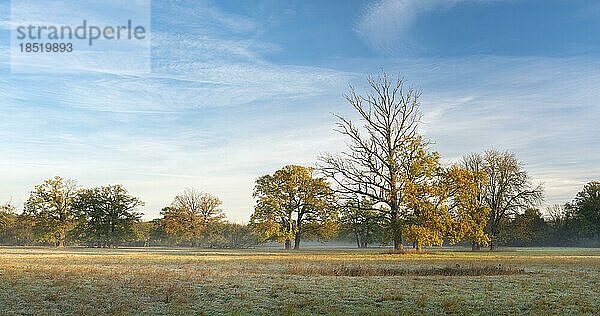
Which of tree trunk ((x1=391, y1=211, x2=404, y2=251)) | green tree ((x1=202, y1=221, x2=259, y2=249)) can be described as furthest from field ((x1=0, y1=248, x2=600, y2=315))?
green tree ((x1=202, y1=221, x2=259, y2=249))

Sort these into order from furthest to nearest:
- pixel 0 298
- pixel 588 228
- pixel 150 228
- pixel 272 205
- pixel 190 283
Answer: pixel 150 228 → pixel 588 228 → pixel 272 205 → pixel 190 283 → pixel 0 298

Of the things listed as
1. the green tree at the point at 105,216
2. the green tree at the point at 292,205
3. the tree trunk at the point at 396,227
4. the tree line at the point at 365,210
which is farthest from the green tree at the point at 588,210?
the green tree at the point at 105,216

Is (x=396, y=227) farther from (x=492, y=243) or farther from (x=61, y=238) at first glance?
(x=61, y=238)

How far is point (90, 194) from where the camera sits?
90.3m

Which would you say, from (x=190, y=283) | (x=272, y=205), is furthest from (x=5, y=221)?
(x=190, y=283)

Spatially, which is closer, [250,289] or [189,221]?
[250,289]

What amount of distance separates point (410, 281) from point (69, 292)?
473 inches

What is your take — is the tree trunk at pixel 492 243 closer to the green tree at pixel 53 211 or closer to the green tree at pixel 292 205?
the green tree at pixel 292 205

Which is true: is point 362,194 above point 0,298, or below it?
above

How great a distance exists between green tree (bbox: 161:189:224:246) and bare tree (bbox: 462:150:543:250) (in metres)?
44.3

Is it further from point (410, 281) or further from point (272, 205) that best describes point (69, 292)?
point (272, 205)

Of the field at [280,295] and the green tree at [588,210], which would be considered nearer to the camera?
the field at [280,295]

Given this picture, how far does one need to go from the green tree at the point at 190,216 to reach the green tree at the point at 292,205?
20.5 metres

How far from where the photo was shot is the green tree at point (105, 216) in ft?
290
